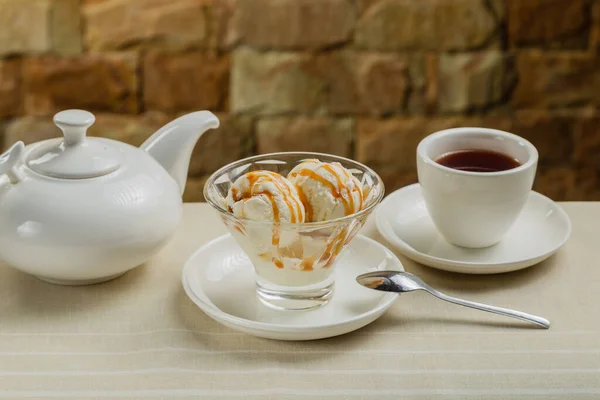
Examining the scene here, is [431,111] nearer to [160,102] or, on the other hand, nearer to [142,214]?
[160,102]

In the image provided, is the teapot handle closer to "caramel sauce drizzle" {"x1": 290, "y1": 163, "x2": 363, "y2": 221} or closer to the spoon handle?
"caramel sauce drizzle" {"x1": 290, "y1": 163, "x2": 363, "y2": 221}

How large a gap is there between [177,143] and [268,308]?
210 mm

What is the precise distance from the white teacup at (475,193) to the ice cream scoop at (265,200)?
6.4 inches

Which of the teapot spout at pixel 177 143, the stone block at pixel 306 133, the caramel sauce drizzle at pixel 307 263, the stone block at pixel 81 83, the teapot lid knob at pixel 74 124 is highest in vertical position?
the teapot lid knob at pixel 74 124

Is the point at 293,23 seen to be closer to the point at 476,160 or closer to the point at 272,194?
the point at 476,160

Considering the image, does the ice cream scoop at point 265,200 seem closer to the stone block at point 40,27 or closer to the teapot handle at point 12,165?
the teapot handle at point 12,165

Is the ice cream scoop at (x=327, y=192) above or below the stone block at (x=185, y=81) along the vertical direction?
above

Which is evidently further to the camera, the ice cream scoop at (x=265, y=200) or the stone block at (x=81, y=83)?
the stone block at (x=81, y=83)

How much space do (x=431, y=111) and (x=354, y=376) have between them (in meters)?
1.00

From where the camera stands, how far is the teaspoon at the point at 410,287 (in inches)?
27.9

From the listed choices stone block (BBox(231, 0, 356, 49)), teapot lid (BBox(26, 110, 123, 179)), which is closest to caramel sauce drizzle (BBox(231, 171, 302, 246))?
teapot lid (BBox(26, 110, 123, 179))

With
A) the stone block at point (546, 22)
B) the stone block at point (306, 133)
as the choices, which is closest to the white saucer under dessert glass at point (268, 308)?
the stone block at point (306, 133)

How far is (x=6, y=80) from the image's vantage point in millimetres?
1563

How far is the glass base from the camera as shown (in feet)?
2.36
